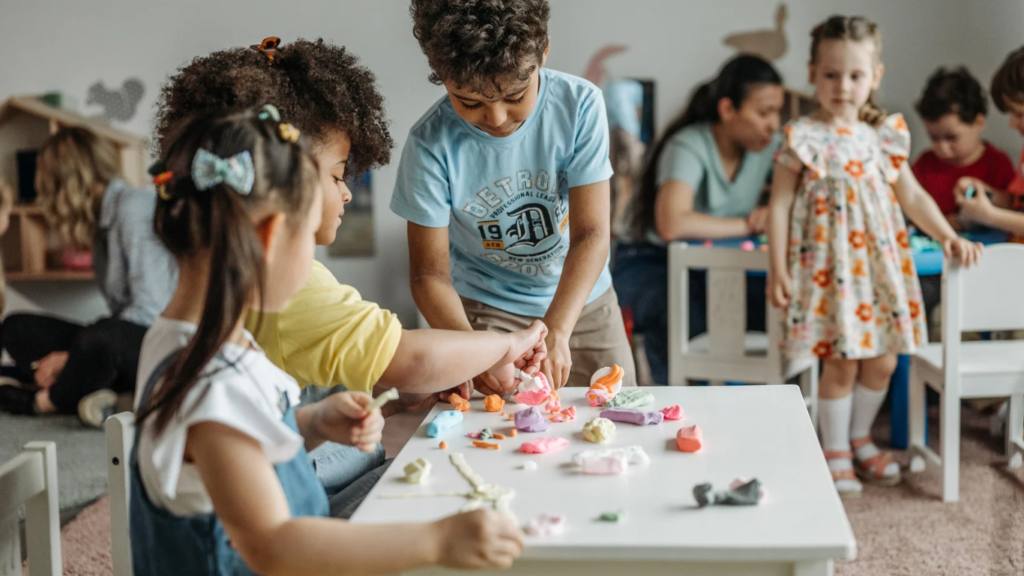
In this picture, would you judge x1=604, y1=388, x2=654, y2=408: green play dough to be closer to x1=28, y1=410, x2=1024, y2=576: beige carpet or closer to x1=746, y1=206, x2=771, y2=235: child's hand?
x1=28, y1=410, x2=1024, y2=576: beige carpet

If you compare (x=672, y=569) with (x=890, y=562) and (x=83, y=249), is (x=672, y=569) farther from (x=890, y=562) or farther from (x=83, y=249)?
(x=83, y=249)

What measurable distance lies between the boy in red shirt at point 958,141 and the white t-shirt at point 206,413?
274 centimetres

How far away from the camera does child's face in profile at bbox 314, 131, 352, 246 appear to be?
1.20m

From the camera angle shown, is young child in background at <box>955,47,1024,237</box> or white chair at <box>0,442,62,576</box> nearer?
white chair at <box>0,442,62,576</box>

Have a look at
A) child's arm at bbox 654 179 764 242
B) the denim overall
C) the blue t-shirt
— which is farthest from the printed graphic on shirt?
child's arm at bbox 654 179 764 242

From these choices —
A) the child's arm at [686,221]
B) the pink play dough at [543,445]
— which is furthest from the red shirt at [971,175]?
the pink play dough at [543,445]

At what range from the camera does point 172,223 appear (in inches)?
36.2

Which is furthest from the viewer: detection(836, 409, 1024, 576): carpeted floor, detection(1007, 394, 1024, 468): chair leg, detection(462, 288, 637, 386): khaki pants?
detection(1007, 394, 1024, 468): chair leg

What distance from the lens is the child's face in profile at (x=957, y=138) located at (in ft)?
10.2

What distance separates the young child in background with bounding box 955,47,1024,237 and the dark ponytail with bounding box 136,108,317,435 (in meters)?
2.46

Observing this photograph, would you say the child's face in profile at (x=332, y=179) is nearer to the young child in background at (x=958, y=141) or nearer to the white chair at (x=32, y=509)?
the white chair at (x=32, y=509)

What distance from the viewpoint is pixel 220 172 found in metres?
0.86

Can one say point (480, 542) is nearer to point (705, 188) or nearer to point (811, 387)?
point (811, 387)

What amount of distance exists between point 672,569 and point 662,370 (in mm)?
2221
